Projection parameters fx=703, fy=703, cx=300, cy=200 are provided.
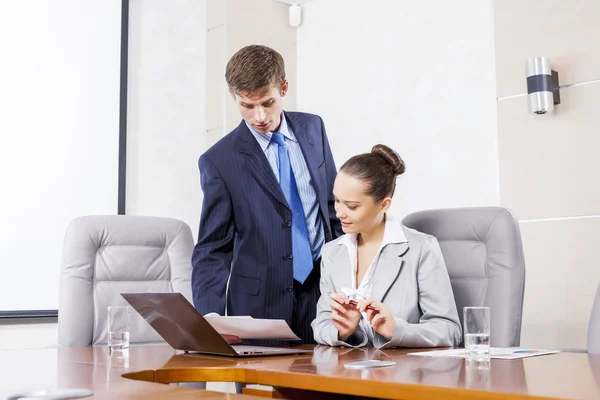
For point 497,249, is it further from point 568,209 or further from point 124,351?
point 568,209

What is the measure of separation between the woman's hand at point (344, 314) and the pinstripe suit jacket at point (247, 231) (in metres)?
0.50

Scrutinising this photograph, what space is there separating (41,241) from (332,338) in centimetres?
211

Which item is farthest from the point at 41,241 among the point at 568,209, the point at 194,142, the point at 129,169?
the point at 568,209

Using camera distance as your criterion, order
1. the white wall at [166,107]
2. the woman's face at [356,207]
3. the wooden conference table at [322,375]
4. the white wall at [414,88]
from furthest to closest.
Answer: the white wall at [166,107], the white wall at [414,88], the woman's face at [356,207], the wooden conference table at [322,375]

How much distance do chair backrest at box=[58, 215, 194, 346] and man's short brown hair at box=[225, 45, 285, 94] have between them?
2.83ft

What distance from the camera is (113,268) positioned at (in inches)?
107

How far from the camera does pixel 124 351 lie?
71.8 inches

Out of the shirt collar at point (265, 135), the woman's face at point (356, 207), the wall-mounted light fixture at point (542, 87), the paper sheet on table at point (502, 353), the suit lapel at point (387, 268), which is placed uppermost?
the wall-mounted light fixture at point (542, 87)

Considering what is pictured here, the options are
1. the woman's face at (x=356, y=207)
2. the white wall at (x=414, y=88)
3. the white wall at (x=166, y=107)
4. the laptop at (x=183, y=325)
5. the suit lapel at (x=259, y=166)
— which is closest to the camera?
the laptop at (x=183, y=325)

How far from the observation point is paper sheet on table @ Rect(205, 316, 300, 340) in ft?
5.60

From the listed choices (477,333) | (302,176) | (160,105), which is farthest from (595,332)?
(160,105)

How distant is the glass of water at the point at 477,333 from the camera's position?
1.42 metres

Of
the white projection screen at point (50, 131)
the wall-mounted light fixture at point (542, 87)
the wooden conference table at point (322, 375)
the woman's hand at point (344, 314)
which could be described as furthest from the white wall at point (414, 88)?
the wooden conference table at point (322, 375)

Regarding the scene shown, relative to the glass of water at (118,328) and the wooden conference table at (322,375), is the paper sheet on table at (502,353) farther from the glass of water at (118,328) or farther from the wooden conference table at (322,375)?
the glass of water at (118,328)
